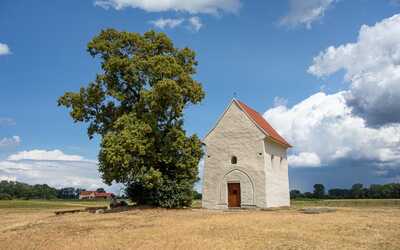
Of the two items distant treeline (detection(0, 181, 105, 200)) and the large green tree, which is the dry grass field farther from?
distant treeline (detection(0, 181, 105, 200))

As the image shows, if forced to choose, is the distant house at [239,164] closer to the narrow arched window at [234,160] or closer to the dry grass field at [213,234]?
the narrow arched window at [234,160]

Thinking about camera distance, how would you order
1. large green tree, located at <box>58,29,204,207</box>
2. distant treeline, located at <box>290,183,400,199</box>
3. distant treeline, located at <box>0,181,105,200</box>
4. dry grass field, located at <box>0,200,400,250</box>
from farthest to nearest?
distant treeline, located at <box>0,181,105,200</box>
distant treeline, located at <box>290,183,400,199</box>
large green tree, located at <box>58,29,204,207</box>
dry grass field, located at <box>0,200,400,250</box>

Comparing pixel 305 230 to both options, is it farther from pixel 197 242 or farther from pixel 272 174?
pixel 272 174

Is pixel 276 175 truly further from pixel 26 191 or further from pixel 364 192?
pixel 26 191

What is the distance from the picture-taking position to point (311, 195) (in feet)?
248

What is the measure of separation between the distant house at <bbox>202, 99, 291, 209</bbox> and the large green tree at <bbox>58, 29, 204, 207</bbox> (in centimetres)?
219

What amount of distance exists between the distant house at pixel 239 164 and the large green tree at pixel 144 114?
2.19 meters

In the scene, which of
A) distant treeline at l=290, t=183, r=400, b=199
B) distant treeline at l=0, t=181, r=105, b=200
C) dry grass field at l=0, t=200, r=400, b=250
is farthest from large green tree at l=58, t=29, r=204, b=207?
distant treeline at l=0, t=181, r=105, b=200

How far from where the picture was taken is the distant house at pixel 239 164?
33.4m

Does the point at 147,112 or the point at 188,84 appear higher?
the point at 188,84

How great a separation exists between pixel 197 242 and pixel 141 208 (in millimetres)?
15911

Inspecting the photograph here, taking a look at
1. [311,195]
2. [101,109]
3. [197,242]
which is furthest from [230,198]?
[311,195]

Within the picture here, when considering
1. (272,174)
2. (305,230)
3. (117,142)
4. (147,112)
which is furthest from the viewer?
(272,174)

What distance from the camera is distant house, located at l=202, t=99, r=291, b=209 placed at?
3344 centimetres
